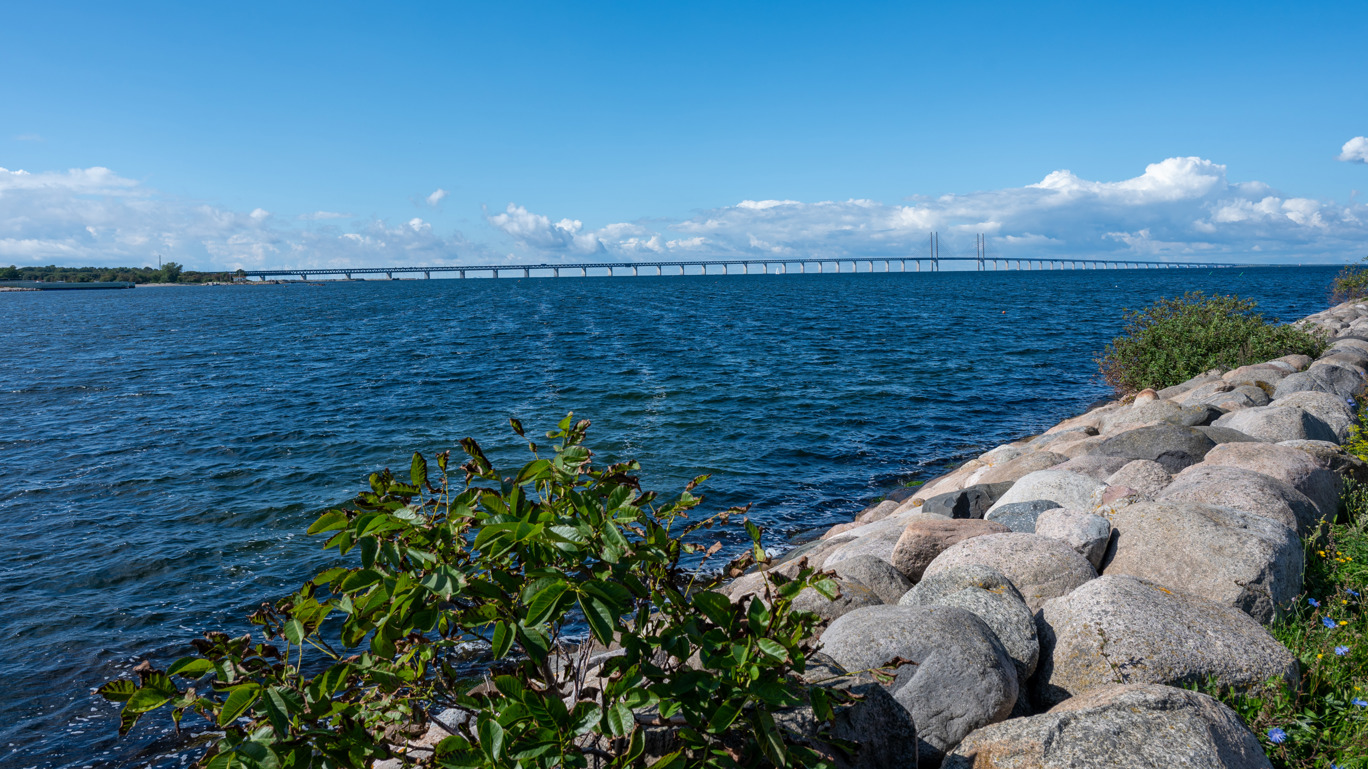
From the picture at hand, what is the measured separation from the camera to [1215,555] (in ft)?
18.6

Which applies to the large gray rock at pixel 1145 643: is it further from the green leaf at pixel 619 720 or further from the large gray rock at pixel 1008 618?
the green leaf at pixel 619 720

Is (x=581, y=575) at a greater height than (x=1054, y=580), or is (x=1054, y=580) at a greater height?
(x=581, y=575)

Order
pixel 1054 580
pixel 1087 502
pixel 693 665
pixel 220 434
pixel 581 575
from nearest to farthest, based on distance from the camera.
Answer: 1. pixel 581 575
2. pixel 693 665
3. pixel 1054 580
4. pixel 1087 502
5. pixel 220 434

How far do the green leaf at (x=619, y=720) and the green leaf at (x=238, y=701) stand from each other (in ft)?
3.22

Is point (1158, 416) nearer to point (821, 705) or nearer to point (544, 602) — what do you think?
point (821, 705)

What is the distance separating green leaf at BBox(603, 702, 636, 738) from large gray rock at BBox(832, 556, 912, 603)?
432cm

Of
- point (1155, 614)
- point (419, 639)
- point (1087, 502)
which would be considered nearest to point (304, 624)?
point (419, 639)

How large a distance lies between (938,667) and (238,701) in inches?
145

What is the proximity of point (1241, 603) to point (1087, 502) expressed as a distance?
3.03 meters

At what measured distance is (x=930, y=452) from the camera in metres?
18.4

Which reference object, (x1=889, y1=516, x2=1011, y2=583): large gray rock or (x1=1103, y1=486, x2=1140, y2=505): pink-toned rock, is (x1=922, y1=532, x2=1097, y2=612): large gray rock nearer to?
(x1=889, y1=516, x2=1011, y2=583): large gray rock

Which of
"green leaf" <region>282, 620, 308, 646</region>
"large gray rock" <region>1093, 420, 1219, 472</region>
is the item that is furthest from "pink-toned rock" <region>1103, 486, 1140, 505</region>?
"green leaf" <region>282, 620, 308, 646</region>

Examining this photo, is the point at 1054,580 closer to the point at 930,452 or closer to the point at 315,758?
the point at 315,758

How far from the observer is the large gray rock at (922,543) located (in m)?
7.04
